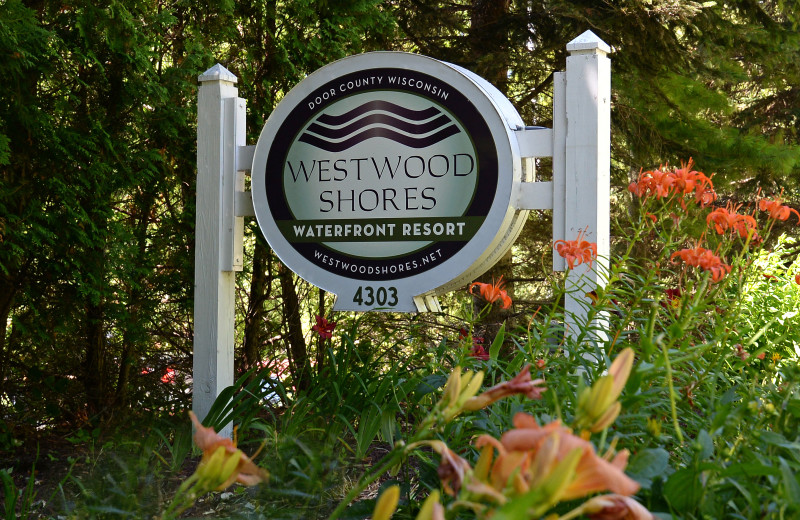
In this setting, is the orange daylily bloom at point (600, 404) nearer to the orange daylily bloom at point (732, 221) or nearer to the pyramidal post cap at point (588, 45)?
the orange daylily bloom at point (732, 221)

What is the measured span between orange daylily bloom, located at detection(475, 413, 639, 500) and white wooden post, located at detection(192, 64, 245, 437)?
3.03m

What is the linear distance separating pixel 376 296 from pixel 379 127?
0.72m

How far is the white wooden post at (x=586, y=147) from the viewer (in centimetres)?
306

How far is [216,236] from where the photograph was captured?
3633 mm

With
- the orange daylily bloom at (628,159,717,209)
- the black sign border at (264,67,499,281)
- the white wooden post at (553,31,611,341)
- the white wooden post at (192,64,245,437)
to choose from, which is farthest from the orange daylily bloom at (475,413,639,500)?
the white wooden post at (192,64,245,437)

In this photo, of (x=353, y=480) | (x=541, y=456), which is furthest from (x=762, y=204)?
(x=541, y=456)

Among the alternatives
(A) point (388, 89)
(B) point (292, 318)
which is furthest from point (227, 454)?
(B) point (292, 318)

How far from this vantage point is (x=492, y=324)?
564 centimetres

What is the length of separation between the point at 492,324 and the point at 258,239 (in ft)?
5.96

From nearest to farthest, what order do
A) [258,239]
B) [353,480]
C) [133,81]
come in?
[353,480], [133,81], [258,239]

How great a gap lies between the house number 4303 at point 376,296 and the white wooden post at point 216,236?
65cm

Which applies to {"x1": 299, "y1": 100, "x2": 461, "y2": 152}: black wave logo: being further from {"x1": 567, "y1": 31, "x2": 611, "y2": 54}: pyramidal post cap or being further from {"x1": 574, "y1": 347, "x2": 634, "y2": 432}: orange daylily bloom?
{"x1": 574, "y1": 347, "x2": 634, "y2": 432}: orange daylily bloom

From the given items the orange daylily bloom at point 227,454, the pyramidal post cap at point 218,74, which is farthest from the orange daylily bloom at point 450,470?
the pyramidal post cap at point 218,74

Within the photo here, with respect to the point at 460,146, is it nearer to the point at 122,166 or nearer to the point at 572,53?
the point at 572,53
